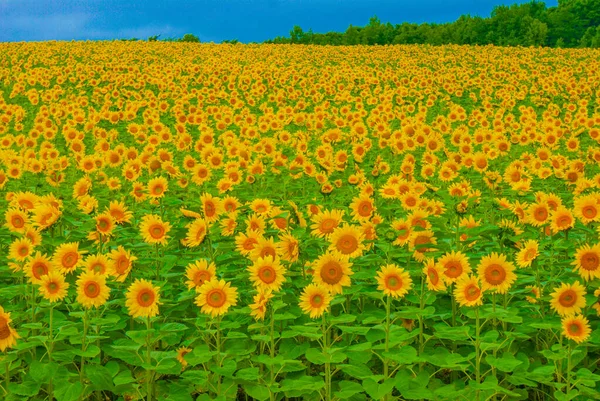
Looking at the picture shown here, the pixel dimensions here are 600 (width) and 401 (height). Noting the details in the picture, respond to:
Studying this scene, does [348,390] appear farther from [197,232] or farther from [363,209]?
[363,209]

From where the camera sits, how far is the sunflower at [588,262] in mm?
4680

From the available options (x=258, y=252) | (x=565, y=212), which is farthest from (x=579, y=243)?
(x=258, y=252)

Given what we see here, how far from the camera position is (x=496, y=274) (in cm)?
446

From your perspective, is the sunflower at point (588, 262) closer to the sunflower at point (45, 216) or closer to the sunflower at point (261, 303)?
the sunflower at point (261, 303)

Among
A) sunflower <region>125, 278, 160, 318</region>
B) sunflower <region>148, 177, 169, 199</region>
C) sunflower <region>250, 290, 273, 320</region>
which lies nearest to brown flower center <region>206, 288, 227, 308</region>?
sunflower <region>250, 290, 273, 320</region>

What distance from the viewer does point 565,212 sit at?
530 cm

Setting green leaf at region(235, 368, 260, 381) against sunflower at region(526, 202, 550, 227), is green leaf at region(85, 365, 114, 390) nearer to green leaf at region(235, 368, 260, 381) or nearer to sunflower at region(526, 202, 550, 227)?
green leaf at region(235, 368, 260, 381)

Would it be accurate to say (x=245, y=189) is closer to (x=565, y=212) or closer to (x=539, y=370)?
(x=565, y=212)

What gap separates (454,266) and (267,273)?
131 cm

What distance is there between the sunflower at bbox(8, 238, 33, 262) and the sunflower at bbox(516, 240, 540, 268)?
3691 millimetres

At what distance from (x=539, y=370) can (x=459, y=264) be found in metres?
0.86

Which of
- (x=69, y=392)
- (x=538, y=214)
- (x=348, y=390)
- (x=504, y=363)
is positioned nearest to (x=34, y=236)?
(x=69, y=392)

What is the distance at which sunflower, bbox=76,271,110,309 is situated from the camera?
14.1 feet

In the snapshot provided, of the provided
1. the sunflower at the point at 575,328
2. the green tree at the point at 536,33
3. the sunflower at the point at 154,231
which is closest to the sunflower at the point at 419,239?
the sunflower at the point at 575,328
